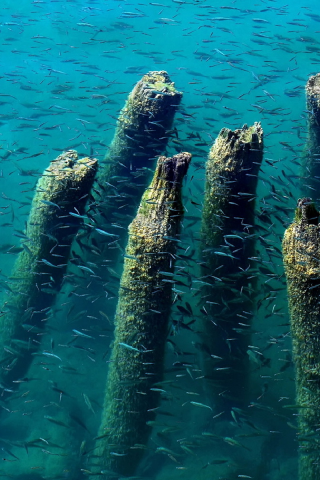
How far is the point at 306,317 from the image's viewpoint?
17.9ft

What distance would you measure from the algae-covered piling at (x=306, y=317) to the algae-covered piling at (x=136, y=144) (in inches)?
130

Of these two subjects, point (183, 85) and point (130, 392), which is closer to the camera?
point (130, 392)

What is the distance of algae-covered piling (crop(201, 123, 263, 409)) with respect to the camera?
6402 mm

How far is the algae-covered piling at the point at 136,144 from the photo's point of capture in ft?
25.8

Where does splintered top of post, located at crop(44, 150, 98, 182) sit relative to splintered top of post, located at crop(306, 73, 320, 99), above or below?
below

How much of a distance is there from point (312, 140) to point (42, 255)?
618 centimetres

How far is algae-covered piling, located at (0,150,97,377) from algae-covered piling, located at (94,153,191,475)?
1.33 meters

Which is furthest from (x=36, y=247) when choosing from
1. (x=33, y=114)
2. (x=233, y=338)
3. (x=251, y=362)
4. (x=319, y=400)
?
(x=33, y=114)

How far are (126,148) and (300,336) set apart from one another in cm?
481

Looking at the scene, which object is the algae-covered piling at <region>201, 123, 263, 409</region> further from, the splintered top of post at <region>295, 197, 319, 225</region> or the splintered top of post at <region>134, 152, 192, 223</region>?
the splintered top of post at <region>295, 197, 319, 225</region>

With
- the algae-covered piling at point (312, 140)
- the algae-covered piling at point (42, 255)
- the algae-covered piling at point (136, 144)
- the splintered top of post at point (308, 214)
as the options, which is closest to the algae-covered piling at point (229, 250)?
the splintered top of post at point (308, 214)

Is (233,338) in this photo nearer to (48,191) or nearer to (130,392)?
(130,392)

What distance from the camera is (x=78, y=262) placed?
693cm

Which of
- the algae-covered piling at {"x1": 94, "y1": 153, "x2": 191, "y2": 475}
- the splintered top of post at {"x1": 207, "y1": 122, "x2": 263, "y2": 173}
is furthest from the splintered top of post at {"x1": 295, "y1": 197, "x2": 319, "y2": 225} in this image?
the algae-covered piling at {"x1": 94, "y1": 153, "x2": 191, "y2": 475}
